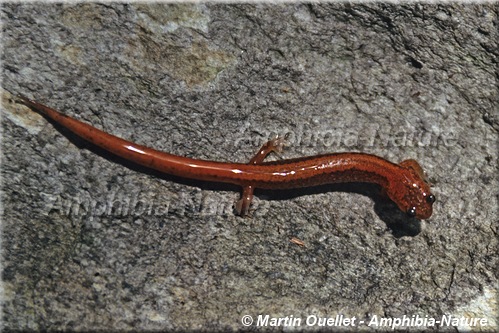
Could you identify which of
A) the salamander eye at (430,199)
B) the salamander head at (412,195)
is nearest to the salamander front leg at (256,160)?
the salamander head at (412,195)

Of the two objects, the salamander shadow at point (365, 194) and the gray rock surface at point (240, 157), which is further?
the salamander shadow at point (365, 194)

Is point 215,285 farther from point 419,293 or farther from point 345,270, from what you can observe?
point 419,293

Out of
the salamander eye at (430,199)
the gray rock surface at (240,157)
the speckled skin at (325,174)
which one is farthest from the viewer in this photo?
the salamander eye at (430,199)

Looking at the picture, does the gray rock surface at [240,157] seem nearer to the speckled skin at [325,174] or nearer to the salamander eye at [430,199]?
the speckled skin at [325,174]

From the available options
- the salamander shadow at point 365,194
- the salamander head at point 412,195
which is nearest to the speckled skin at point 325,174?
the salamander head at point 412,195

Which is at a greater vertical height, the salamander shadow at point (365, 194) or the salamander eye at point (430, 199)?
the salamander eye at point (430, 199)

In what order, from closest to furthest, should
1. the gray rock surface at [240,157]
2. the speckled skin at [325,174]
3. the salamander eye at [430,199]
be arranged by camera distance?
the gray rock surface at [240,157] < the speckled skin at [325,174] < the salamander eye at [430,199]
